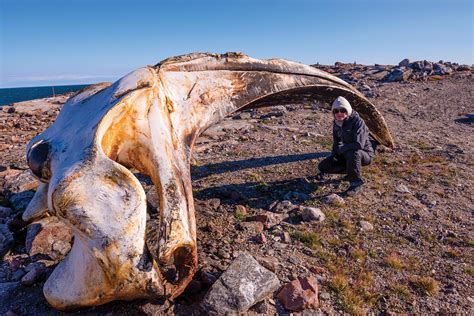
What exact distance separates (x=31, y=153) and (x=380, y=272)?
342 cm

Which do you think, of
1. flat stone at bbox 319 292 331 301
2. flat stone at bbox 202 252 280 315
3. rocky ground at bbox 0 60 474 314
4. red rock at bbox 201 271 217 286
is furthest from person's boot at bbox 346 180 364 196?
red rock at bbox 201 271 217 286

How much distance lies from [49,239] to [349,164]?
4.11m

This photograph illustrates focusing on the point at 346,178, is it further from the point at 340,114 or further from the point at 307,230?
the point at 307,230

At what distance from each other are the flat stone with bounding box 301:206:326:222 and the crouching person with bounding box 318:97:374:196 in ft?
3.12

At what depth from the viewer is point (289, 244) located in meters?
3.86

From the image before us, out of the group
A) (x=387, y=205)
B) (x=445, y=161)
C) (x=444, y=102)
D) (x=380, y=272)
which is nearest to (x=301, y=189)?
(x=387, y=205)

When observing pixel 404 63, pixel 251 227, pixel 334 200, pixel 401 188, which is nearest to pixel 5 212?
pixel 251 227

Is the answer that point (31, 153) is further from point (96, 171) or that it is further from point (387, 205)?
point (387, 205)

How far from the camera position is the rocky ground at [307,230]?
3000 mm

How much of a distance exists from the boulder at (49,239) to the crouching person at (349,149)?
3754 mm

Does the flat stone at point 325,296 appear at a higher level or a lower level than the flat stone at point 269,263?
lower

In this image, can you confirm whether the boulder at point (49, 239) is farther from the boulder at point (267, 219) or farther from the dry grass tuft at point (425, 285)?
the dry grass tuft at point (425, 285)

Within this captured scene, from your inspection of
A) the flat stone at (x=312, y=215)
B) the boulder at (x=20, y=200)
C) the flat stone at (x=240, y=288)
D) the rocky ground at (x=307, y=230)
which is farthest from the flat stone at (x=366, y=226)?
the boulder at (x=20, y=200)

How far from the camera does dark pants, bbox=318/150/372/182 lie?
5402 mm
